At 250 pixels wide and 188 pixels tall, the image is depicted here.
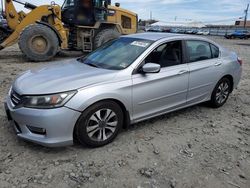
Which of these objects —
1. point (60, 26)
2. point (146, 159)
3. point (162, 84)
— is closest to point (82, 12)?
point (60, 26)

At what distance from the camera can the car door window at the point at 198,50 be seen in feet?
14.8

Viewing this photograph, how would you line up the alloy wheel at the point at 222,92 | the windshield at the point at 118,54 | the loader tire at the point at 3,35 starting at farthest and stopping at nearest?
1. the loader tire at the point at 3,35
2. the alloy wheel at the point at 222,92
3. the windshield at the point at 118,54

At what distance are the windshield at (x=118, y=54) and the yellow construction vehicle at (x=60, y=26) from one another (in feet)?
19.9

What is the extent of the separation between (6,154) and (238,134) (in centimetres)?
345

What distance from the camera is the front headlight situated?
3078 millimetres

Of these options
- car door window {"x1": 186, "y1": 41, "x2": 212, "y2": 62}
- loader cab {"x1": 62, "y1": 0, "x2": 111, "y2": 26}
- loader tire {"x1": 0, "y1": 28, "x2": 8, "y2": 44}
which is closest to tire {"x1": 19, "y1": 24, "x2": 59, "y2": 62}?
loader cab {"x1": 62, "y1": 0, "x2": 111, "y2": 26}

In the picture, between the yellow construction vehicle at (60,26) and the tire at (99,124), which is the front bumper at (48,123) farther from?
the yellow construction vehicle at (60,26)

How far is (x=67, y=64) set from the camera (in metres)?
4.25

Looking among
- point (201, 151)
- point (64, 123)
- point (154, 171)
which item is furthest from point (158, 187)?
point (64, 123)

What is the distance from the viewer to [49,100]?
308cm

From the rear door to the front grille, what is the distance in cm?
272

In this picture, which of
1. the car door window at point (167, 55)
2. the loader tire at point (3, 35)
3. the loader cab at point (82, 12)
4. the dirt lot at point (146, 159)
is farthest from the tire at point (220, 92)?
the loader tire at point (3, 35)

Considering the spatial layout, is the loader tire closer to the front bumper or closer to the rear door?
the front bumper

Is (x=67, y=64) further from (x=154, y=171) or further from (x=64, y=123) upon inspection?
(x=154, y=171)
